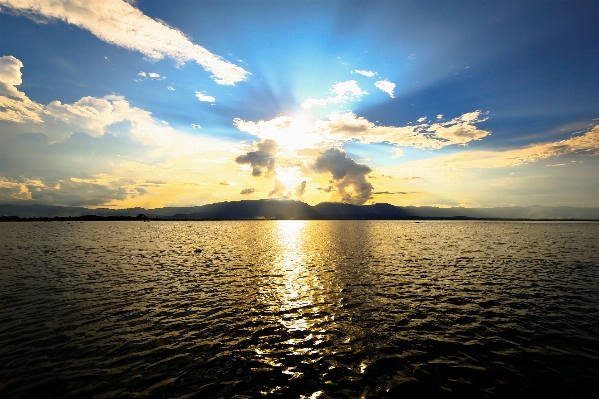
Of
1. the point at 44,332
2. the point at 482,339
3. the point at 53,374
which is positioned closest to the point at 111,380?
the point at 53,374

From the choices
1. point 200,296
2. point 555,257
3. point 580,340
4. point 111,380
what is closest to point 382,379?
point 111,380

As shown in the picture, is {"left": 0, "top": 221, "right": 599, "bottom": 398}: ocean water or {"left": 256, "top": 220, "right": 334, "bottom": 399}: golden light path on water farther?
{"left": 256, "top": 220, "right": 334, "bottom": 399}: golden light path on water

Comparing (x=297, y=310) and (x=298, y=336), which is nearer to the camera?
(x=298, y=336)

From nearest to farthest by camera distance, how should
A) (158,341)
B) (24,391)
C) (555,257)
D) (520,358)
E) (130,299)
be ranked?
(24,391), (520,358), (158,341), (130,299), (555,257)

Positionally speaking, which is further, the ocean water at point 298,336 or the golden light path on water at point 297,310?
the golden light path on water at point 297,310

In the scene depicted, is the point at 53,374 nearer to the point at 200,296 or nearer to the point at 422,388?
the point at 200,296

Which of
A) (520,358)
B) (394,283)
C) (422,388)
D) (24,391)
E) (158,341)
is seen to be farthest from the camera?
(394,283)

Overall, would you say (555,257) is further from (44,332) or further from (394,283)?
(44,332)

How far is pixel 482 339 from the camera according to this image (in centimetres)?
2117

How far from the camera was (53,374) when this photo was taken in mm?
15906

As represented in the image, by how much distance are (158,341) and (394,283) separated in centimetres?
2897

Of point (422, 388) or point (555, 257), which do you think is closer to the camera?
point (422, 388)

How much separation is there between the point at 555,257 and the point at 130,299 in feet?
258

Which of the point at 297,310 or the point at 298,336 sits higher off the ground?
the point at 298,336
